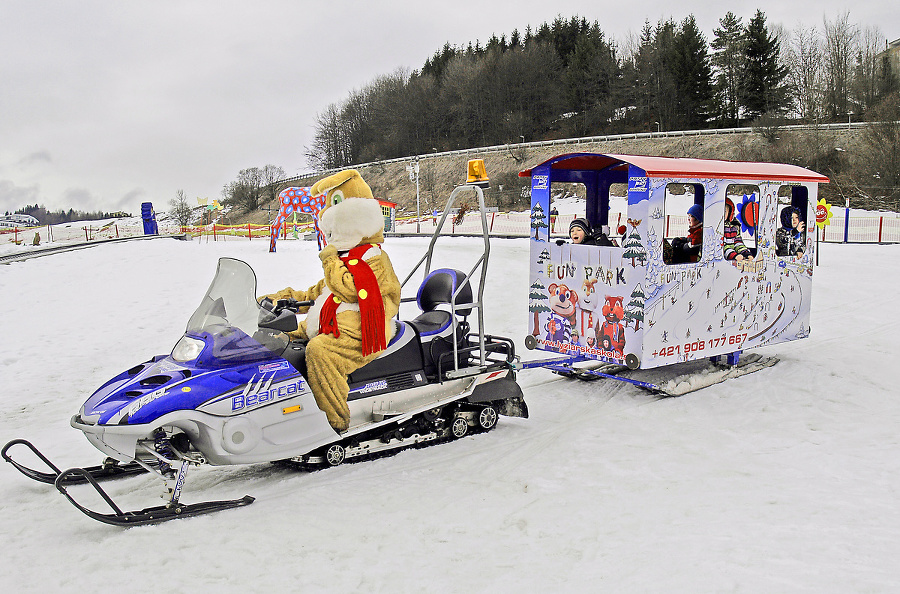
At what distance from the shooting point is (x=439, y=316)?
6.04 m

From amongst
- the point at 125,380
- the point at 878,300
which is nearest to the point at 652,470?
the point at 125,380

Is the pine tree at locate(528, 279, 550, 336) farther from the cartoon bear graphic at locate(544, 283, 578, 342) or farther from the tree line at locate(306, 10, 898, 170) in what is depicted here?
the tree line at locate(306, 10, 898, 170)

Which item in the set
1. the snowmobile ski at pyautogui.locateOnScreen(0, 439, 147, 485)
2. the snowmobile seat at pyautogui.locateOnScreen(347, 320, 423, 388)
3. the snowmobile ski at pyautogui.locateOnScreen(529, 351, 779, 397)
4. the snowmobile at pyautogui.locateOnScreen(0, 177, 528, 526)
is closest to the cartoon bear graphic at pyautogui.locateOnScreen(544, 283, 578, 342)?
the snowmobile ski at pyautogui.locateOnScreen(529, 351, 779, 397)

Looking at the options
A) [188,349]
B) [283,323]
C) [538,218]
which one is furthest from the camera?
[538,218]

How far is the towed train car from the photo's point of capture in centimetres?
682

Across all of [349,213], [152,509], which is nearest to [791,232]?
[349,213]

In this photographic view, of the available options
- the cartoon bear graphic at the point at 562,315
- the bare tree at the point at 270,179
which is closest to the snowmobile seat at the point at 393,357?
the cartoon bear graphic at the point at 562,315

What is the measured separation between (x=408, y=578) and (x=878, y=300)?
12.4m

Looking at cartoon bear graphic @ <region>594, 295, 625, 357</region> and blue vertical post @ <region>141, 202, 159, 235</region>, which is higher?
blue vertical post @ <region>141, 202, 159, 235</region>

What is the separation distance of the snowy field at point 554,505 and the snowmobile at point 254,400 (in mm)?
204

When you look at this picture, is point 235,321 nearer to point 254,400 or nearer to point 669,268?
point 254,400

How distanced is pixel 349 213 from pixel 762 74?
53269 mm

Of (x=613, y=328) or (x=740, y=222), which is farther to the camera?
(x=740, y=222)

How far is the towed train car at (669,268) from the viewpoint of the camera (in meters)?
6.82
